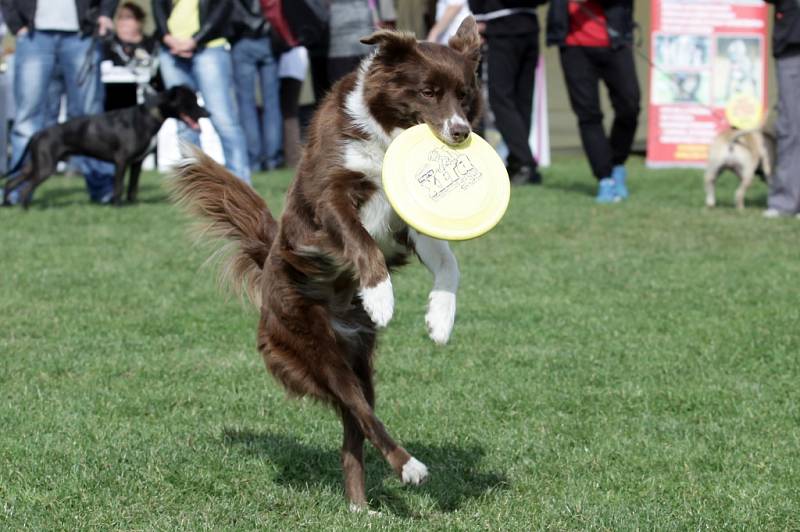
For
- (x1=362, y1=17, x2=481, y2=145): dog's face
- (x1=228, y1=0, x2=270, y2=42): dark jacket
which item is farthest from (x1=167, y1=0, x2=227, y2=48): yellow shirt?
(x1=362, y1=17, x2=481, y2=145): dog's face

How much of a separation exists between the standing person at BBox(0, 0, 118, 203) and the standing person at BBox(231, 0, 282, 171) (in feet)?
9.66

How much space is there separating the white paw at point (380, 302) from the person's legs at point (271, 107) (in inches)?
461

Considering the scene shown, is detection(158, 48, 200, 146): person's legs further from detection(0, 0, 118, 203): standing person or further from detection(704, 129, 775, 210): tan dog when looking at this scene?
detection(704, 129, 775, 210): tan dog

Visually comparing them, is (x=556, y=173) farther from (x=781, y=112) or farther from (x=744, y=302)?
(x=744, y=302)

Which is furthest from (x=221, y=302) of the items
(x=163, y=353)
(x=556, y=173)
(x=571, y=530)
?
(x=556, y=173)

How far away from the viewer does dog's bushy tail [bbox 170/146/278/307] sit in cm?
432

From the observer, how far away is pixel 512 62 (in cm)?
1186

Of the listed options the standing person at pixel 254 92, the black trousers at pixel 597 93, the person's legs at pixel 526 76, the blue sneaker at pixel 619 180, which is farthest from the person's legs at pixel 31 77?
the blue sneaker at pixel 619 180

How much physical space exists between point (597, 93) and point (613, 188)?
0.96 m

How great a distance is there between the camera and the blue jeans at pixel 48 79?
36.0ft

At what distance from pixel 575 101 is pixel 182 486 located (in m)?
7.91

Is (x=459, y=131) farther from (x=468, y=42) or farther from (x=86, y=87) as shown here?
(x=86, y=87)

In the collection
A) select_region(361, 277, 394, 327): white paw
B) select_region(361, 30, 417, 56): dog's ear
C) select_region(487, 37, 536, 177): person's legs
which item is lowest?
select_region(487, 37, 536, 177): person's legs

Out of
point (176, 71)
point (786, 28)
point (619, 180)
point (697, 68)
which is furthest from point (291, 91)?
point (786, 28)
